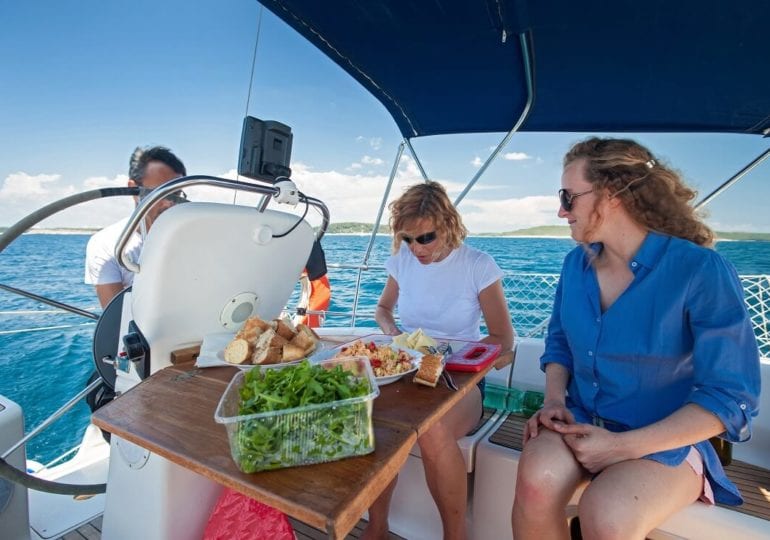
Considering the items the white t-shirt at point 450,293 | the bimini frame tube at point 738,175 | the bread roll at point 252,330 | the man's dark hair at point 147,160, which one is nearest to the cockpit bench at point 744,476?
the white t-shirt at point 450,293

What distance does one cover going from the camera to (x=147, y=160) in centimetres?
195

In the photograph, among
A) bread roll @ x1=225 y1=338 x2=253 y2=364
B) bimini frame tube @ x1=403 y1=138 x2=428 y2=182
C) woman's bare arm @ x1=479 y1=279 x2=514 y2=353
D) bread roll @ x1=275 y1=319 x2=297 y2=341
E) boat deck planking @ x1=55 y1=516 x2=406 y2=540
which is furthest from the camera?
bimini frame tube @ x1=403 y1=138 x2=428 y2=182

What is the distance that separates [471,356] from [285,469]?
0.66m

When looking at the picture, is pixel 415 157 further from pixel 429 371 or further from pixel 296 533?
pixel 296 533

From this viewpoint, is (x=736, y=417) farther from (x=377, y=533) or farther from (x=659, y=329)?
(x=377, y=533)

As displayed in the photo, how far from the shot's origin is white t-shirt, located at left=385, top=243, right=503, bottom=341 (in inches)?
67.3

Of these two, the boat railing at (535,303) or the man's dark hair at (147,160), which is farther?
the boat railing at (535,303)

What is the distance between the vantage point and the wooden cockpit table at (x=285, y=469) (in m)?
0.46

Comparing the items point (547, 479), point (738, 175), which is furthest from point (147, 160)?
point (738, 175)

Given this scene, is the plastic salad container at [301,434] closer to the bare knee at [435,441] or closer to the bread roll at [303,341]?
the bread roll at [303,341]

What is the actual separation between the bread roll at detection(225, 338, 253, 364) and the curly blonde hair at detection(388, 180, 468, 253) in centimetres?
100

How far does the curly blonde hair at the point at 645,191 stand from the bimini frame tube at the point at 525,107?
0.92 metres

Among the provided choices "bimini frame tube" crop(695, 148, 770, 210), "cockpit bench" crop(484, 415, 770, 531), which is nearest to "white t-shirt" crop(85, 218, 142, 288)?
"cockpit bench" crop(484, 415, 770, 531)

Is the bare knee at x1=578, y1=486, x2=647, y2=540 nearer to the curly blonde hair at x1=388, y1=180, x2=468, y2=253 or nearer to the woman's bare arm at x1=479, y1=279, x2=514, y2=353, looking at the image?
the woman's bare arm at x1=479, y1=279, x2=514, y2=353
